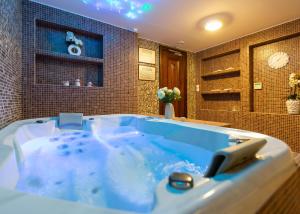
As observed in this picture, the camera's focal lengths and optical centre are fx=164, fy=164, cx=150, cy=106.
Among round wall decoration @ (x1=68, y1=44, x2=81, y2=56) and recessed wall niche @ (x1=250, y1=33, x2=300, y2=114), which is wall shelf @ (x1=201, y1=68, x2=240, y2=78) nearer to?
recessed wall niche @ (x1=250, y1=33, x2=300, y2=114)

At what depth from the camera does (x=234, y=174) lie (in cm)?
49

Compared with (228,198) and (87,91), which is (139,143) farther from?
(87,91)

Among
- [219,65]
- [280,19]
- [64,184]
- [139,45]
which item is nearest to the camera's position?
[64,184]

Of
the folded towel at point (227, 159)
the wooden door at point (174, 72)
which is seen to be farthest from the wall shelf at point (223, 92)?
the folded towel at point (227, 159)

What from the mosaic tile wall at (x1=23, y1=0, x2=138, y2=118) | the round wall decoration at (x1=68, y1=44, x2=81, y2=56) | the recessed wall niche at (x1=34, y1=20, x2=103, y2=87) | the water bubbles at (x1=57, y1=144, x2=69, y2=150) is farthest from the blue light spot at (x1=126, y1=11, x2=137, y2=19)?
the water bubbles at (x1=57, y1=144, x2=69, y2=150)

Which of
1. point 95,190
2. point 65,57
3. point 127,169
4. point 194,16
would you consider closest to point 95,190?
point 95,190

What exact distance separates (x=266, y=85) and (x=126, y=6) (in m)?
2.63

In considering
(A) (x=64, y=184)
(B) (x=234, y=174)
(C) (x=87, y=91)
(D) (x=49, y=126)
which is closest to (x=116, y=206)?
(A) (x=64, y=184)

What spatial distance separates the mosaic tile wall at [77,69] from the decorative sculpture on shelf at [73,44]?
135 mm

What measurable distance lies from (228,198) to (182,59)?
371 centimetres

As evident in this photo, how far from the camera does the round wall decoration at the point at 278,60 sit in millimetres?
2621

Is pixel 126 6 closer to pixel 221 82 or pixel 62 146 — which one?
pixel 62 146

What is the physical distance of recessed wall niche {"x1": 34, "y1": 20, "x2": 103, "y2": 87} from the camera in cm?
227

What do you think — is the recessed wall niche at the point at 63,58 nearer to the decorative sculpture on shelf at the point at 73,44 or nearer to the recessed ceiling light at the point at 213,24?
the decorative sculpture on shelf at the point at 73,44
